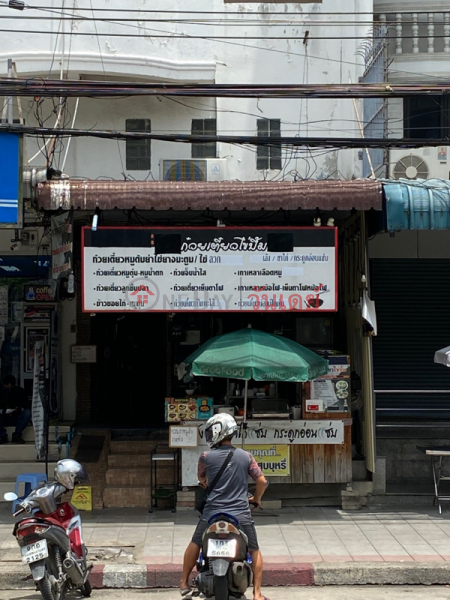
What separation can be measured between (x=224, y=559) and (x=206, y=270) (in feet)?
16.8

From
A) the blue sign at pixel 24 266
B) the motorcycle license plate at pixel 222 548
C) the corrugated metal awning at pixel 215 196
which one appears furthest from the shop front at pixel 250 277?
the motorcycle license plate at pixel 222 548

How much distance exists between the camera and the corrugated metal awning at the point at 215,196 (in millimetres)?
10695

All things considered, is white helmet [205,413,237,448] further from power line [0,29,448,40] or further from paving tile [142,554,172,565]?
power line [0,29,448,40]

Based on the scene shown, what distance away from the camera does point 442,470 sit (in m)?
11.9

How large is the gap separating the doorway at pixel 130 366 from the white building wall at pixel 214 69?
301 cm

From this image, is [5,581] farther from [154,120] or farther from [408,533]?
[154,120]

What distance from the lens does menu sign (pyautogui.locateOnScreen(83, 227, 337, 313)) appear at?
10977 millimetres

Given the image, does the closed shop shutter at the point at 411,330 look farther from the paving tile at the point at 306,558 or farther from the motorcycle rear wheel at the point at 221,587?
the motorcycle rear wheel at the point at 221,587

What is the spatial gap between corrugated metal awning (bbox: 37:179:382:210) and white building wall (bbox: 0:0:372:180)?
438 centimetres

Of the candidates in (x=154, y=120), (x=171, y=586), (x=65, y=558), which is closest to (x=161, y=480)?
(x=171, y=586)

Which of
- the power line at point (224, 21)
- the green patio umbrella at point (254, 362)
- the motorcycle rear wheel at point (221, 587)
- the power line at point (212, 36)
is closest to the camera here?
the motorcycle rear wheel at point (221, 587)

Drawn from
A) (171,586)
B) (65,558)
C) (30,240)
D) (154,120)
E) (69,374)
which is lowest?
(171,586)

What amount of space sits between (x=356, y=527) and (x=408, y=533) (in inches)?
26.6

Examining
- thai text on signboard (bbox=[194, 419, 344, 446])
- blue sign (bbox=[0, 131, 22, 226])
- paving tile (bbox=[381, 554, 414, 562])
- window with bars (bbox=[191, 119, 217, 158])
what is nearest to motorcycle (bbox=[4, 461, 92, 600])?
paving tile (bbox=[381, 554, 414, 562])
